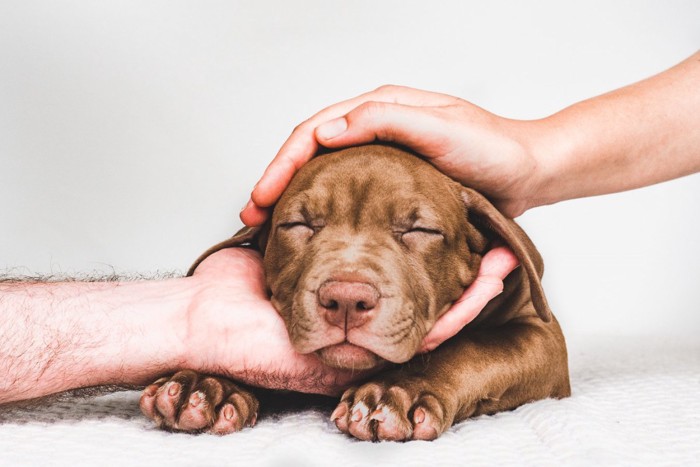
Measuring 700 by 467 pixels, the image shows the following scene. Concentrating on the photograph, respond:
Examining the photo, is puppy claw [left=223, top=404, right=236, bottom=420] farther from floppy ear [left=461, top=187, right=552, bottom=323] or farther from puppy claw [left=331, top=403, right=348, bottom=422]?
floppy ear [left=461, top=187, right=552, bottom=323]

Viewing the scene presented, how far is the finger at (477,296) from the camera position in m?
3.52

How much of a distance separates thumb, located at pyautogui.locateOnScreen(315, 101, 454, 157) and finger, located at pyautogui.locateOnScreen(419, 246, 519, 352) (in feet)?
1.84

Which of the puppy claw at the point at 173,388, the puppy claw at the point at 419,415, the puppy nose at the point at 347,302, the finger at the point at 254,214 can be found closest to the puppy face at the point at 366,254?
the puppy nose at the point at 347,302

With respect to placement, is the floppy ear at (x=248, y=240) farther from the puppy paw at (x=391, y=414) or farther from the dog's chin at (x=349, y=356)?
the puppy paw at (x=391, y=414)

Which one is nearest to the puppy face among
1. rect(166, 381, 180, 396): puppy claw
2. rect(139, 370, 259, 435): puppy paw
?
rect(139, 370, 259, 435): puppy paw

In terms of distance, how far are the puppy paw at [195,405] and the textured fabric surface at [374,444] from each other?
0.06m

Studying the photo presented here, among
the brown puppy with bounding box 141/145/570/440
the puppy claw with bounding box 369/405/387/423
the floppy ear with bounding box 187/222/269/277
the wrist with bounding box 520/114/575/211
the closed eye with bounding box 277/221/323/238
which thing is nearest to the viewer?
the puppy claw with bounding box 369/405/387/423

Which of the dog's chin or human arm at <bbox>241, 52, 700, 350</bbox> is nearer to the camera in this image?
the dog's chin

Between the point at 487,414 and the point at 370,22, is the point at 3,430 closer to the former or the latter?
the point at 487,414

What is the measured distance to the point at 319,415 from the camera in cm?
351

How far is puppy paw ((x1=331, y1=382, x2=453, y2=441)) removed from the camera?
9.89 ft

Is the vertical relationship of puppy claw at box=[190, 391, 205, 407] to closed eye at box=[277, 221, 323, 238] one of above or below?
below

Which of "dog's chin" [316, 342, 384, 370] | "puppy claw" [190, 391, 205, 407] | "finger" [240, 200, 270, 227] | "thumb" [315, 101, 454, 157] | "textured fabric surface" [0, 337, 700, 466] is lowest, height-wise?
"textured fabric surface" [0, 337, 700, 466]

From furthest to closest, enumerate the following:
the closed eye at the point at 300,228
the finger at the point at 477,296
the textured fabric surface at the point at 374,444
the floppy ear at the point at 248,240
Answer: the floppy ear at the point at 248,240
the closed eye at the point at 300,228
the finger at the point at 477,296
the textured fabric surface at the point at 374,444
